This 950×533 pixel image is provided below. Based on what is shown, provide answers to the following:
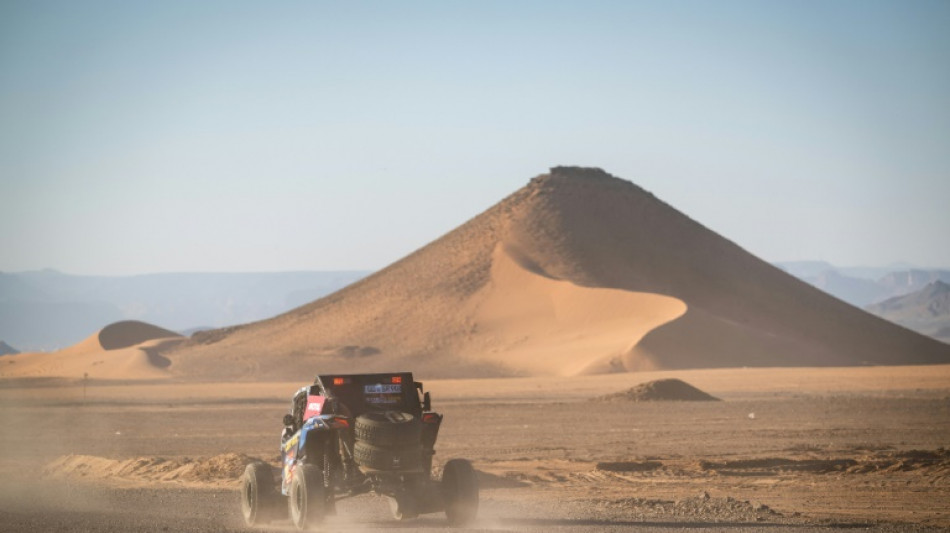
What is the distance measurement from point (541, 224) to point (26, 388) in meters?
56.9

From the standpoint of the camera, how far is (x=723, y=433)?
3572cm

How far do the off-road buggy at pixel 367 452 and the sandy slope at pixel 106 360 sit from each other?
78.4m

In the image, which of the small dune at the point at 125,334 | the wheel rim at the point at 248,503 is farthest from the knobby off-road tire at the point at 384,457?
the small dune at the point at 125,334

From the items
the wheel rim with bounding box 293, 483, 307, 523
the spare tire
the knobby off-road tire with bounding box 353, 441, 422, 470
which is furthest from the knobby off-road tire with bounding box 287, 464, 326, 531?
the spare tire

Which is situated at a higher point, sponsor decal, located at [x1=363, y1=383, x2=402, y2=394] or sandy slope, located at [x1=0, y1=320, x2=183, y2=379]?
sandy slope, located at [x1=0, y1=320, x2=183, y2=379]

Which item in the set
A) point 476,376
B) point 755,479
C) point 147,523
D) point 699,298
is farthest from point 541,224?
point 147,523

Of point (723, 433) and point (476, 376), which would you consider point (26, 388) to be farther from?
point (723, 433)

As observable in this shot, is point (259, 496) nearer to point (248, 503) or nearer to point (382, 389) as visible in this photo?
point (248, 503)

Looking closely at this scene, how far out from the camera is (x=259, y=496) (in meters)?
16.5

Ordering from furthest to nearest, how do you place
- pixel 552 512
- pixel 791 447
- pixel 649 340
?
1. pixel 649 340
2. pixel 791 447
3. pixel 552 512

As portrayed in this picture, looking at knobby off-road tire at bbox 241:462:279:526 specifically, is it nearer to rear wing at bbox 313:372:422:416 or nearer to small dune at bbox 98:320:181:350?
rear wing at bbox 313:372:422:416

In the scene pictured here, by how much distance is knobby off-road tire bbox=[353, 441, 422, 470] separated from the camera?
50.2 ft

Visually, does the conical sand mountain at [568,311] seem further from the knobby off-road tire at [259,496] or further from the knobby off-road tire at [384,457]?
the knobby off-road tire at [384,457]

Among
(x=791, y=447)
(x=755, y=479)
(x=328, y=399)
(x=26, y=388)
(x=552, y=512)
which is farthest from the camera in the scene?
(x=26, y=388)
